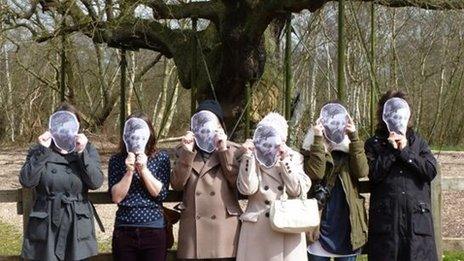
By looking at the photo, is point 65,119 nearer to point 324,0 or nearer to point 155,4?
point 324,0

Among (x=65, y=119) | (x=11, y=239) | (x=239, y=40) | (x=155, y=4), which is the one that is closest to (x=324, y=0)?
(x=239, y=40)

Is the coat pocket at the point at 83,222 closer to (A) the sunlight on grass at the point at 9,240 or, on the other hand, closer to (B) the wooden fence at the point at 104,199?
(B) the wooden fence at the point at 104,199

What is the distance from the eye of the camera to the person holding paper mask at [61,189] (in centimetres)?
430

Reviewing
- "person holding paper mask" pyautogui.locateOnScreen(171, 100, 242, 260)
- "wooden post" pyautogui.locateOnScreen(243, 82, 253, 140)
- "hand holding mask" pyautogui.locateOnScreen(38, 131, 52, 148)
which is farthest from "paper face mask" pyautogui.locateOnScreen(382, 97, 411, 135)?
"wooden post" pyautogui.locateOnScreen(243, 82, 253, 140)

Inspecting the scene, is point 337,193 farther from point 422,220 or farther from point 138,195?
point 138,195

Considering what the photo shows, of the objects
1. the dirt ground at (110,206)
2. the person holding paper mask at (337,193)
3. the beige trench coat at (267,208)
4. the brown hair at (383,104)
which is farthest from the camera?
the dirt ground at (110,206)

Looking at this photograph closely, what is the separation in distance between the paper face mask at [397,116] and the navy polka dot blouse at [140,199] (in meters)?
1.47

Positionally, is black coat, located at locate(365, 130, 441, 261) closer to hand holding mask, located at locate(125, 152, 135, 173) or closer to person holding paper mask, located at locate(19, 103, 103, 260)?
hand holding mask, located at locate(125, 152, 135, 173)

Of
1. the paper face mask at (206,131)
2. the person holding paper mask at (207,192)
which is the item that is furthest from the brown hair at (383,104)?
the paper face mask at (206,131)

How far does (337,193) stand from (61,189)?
174cm

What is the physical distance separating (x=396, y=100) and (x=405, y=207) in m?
0.69

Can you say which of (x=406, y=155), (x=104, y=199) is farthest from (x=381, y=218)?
(x=104, y=199)

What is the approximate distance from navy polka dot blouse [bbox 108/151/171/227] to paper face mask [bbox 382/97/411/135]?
1.47 metres

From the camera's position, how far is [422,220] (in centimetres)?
458
